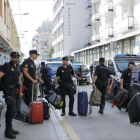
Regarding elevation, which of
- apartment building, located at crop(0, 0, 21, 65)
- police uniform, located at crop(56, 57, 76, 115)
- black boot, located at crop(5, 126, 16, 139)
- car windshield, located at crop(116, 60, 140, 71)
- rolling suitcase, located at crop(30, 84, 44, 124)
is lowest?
black boot, located at crop(5, 126, 16, 139)

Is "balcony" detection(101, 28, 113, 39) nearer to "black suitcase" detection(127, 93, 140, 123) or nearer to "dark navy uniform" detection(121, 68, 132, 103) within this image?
"dark navy uniform" detection(121, 68, 132, 103)

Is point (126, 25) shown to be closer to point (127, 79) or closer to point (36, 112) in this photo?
point (127, 79)

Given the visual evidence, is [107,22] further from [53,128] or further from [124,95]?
[53,128]

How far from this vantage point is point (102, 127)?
7.21 metres

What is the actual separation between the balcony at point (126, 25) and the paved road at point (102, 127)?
16.3 m

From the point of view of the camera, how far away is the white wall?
172 ft

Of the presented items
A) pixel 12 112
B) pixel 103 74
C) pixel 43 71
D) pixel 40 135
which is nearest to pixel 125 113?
pixel 103 74

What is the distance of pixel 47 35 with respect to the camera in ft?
426

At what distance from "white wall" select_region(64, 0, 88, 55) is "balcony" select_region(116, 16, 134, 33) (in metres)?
25.2

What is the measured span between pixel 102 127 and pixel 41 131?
167 centimetres

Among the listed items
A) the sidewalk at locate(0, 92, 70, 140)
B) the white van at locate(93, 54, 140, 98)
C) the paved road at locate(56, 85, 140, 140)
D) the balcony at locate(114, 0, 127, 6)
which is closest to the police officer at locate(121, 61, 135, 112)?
the paved road at locate(56, 85, 140, 140)

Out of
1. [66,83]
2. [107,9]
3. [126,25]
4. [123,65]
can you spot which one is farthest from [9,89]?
[107,9]

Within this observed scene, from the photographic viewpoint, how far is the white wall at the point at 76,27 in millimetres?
52281

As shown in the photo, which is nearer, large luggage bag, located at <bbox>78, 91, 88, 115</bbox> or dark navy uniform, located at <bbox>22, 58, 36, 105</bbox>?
dark navy uniform, located at <bbox>22, 58, 36, 105</bbox>
